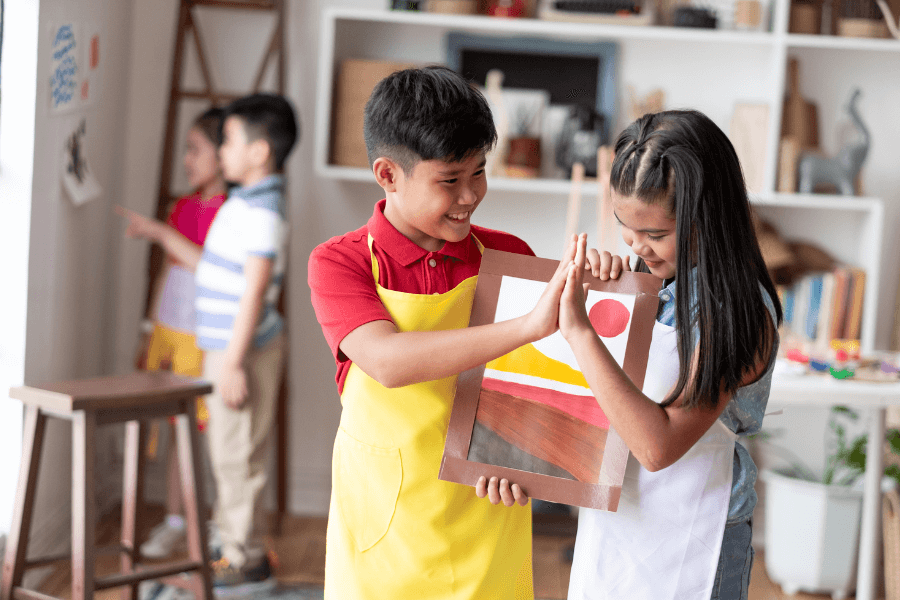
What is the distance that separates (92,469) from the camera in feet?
6.67

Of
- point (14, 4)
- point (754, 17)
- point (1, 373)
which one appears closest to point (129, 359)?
point (1, 373)

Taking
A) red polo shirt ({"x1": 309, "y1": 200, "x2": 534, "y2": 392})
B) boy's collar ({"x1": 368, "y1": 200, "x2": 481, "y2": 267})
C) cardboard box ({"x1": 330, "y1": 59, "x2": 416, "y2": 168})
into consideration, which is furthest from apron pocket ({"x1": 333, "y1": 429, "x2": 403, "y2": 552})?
cardboard box ({"x1": 330, "y1": 59, "x2": 416, "y2": 168})

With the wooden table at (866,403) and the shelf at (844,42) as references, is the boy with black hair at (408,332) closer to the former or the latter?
the wooden table at (866,403)

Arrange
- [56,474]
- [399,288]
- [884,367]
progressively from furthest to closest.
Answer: [56,474] → [884,367] → [399,288]

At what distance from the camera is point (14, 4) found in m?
2.26

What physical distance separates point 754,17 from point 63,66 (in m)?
2.21

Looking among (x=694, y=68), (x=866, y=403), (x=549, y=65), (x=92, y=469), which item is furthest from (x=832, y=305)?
(x=92, y=469)

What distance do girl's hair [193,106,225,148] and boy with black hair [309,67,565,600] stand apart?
72.8 inches

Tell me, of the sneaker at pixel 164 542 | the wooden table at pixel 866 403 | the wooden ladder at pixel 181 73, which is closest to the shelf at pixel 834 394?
the wooden table at pixel 866 403

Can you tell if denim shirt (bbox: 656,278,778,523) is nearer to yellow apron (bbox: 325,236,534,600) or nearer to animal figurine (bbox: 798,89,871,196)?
yellow apron (bbox: 325,236,534,600)

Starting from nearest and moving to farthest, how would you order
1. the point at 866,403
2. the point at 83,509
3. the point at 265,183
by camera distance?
1. the point at 83,509
2. the point at 866,403
3. the point at 265,183

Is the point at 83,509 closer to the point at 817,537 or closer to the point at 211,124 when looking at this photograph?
the point at 211,124

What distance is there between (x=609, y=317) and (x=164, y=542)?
7.52ft

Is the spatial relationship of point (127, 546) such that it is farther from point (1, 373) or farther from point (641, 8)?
point (641, 8)
